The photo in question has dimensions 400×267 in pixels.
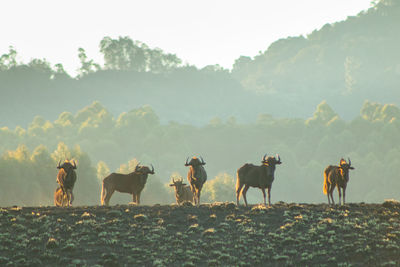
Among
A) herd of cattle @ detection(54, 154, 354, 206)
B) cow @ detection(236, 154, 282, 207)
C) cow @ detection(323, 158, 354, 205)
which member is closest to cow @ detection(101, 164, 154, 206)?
herd of cattle @ detection(54, 154, 354, 206)

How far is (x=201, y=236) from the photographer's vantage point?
28906mm

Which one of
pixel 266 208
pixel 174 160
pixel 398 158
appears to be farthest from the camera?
pixel 174 160

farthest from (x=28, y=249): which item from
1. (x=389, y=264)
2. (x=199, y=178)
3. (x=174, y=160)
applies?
(x=174, y=160)

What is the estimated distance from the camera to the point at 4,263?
979 inches

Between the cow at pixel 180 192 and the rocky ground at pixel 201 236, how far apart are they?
262 inches

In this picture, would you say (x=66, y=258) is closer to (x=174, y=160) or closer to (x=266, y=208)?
(x=266, y=208)

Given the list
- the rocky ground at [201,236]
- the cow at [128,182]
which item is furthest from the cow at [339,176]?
the cow at [128,182]

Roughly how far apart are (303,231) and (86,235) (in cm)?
1078

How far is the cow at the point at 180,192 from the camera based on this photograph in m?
40.9

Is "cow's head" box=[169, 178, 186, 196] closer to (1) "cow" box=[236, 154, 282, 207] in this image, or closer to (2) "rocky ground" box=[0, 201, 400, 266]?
(1) "cow" box=[236, 154, 282, 207]

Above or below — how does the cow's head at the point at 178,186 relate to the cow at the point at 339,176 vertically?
below

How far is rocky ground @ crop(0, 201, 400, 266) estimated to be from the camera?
25609mm

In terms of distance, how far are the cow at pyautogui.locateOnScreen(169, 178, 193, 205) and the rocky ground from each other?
6.66 metres

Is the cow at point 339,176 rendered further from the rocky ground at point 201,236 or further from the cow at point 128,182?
the cow at point 128,182
